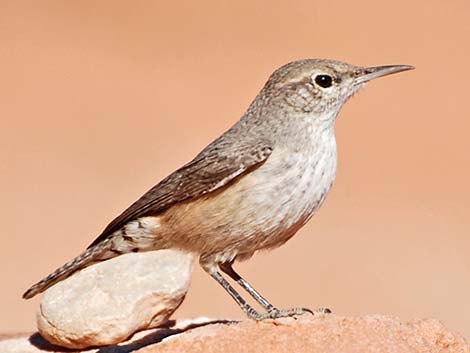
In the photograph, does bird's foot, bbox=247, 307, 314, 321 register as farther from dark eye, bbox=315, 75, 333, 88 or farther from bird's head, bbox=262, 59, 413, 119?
dark eye, bbox=315, 75, 333, 88

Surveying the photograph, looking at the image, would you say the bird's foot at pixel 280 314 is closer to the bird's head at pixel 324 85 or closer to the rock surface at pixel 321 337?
the rock surface at pixel 321 337

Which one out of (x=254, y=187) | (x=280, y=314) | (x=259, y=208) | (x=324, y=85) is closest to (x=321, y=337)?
(x=280, y=314)

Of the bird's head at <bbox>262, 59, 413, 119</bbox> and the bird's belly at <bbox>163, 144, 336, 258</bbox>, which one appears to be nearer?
the bird's belly at <bbox>163, 144, 336, 258</bbox>

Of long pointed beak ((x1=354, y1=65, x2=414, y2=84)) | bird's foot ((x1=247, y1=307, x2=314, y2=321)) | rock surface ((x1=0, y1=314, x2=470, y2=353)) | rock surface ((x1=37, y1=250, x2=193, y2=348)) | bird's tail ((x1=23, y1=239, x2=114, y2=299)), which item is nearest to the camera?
rock surface ((x1=0, y1=314, x2=470, y2=353))

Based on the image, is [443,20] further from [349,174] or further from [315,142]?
[315,142]

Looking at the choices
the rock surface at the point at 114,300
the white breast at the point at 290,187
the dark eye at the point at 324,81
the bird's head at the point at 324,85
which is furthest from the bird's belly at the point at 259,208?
the dark eye at the point at 324,81

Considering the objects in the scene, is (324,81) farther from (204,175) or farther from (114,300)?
(114,300)

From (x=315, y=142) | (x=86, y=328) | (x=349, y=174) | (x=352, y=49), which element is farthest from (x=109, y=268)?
(x=352, y=49)

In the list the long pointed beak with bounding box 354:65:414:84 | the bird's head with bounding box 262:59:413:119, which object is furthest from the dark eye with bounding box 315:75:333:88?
the long pointed beak with bounding box 354:65:414:84
